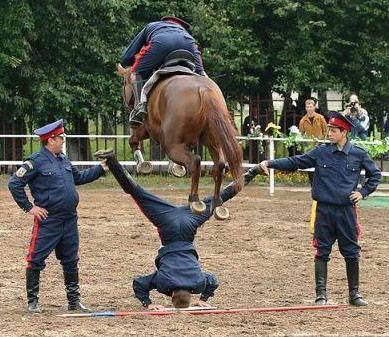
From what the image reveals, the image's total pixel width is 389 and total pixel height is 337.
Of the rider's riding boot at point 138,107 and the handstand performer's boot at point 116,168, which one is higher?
the rider's riding boot at point 138,107

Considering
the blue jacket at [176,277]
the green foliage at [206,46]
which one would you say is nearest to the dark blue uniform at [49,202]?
the blue jacket at [176,277]

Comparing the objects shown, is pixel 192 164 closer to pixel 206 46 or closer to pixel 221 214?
pixel 221 214

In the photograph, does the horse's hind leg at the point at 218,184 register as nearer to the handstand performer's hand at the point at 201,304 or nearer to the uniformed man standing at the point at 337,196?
the uniformed man standing at the point at 337,196

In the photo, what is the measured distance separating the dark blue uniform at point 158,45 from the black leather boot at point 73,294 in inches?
91.3

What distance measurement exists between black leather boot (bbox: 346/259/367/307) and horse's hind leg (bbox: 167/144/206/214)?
1.59 meters

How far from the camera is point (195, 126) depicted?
945 centimetres

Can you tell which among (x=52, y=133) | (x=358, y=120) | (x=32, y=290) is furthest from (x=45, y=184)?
(x=358, y=120)

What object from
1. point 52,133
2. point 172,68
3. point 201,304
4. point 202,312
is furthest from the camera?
point 172,68

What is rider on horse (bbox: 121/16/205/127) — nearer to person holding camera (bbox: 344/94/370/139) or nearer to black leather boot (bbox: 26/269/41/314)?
black leather boot (bbox: 26/269/41/314)

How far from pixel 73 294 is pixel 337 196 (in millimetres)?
2603

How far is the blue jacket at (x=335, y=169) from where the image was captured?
368 inches

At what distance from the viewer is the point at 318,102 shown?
27047 millimetres

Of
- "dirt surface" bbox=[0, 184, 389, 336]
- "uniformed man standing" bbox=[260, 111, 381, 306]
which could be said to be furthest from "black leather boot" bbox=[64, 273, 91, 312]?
"uniformed man standing" bbox=[260, 111, 381, 306]

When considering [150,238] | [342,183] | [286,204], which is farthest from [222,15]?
[342,183]
